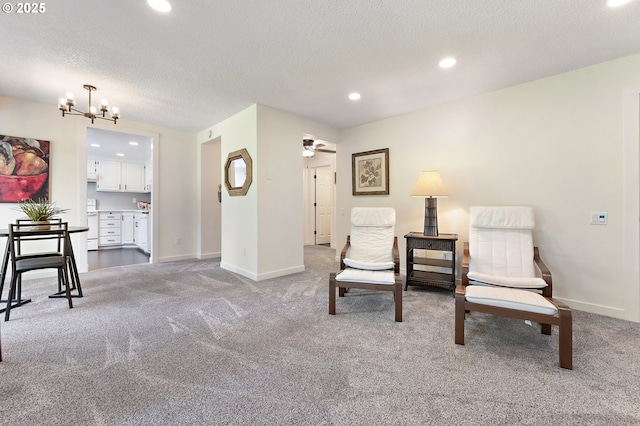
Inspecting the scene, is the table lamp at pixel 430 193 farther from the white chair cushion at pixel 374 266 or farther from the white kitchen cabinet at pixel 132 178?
the white kitchen cabinet at pixel 132 178

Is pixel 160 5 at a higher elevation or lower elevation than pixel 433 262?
higher

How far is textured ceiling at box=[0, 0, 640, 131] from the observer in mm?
1923

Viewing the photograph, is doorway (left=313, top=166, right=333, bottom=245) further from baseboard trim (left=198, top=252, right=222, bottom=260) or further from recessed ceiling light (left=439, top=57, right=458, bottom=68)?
recessed ceiling light (left=439, top=57, right=458, bottom=68)

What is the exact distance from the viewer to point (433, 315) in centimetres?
255

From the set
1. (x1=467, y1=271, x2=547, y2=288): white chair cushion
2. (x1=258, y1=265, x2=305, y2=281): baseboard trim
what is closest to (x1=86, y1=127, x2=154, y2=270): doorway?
(x1=258, y1=265, x2=305, y2=281): baseboard trim

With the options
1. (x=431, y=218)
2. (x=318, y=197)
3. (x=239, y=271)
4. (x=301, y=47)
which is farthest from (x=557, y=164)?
(x=318, y=197)

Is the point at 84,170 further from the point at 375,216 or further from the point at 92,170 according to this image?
the point at 375,216

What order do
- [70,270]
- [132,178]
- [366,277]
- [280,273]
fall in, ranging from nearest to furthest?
[366,277] < [70,270] < [280,273] < [132,178]

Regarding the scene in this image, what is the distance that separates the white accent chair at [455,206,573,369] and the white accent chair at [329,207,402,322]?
0.63m

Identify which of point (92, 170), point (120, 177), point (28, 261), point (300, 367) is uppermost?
point (92, 170)

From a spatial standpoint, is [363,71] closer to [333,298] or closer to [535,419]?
[333,298]

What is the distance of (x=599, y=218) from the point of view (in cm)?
262

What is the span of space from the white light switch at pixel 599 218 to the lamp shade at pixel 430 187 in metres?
1.34

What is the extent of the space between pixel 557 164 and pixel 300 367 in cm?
326
